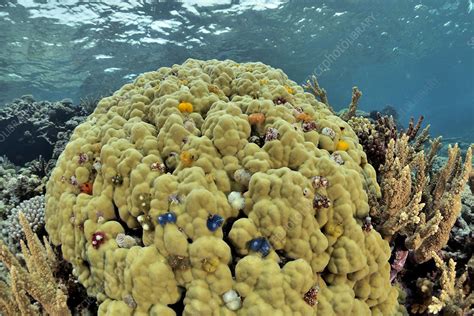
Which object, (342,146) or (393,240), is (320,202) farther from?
(393,240)

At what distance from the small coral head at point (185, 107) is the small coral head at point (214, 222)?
1487 millimetres

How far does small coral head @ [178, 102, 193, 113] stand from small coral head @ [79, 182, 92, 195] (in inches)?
50.7

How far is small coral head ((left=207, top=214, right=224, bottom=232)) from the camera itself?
8.85 feet

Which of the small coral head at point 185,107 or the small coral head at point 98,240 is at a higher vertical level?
the small coral head at point 185,107

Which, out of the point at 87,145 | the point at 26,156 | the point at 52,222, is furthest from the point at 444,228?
the point at 26,156

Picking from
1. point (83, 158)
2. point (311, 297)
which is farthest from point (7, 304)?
point (311, 297)

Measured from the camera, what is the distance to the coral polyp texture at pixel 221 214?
8.54 feet

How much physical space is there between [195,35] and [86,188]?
23.9m

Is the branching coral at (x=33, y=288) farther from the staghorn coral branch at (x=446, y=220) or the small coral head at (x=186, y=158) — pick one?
the staghorn coral branch at (x=446, y=220)

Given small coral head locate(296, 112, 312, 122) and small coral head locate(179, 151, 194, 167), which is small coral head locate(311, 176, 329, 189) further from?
small coral head locate(179, 151, 194, 167)

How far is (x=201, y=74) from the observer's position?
445 cm

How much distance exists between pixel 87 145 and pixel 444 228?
157 inches

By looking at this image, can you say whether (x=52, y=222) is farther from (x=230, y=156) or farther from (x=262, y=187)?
(x=262, y=187)

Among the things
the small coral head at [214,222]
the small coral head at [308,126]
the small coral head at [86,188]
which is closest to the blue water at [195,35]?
the small coral head at [86,188]
